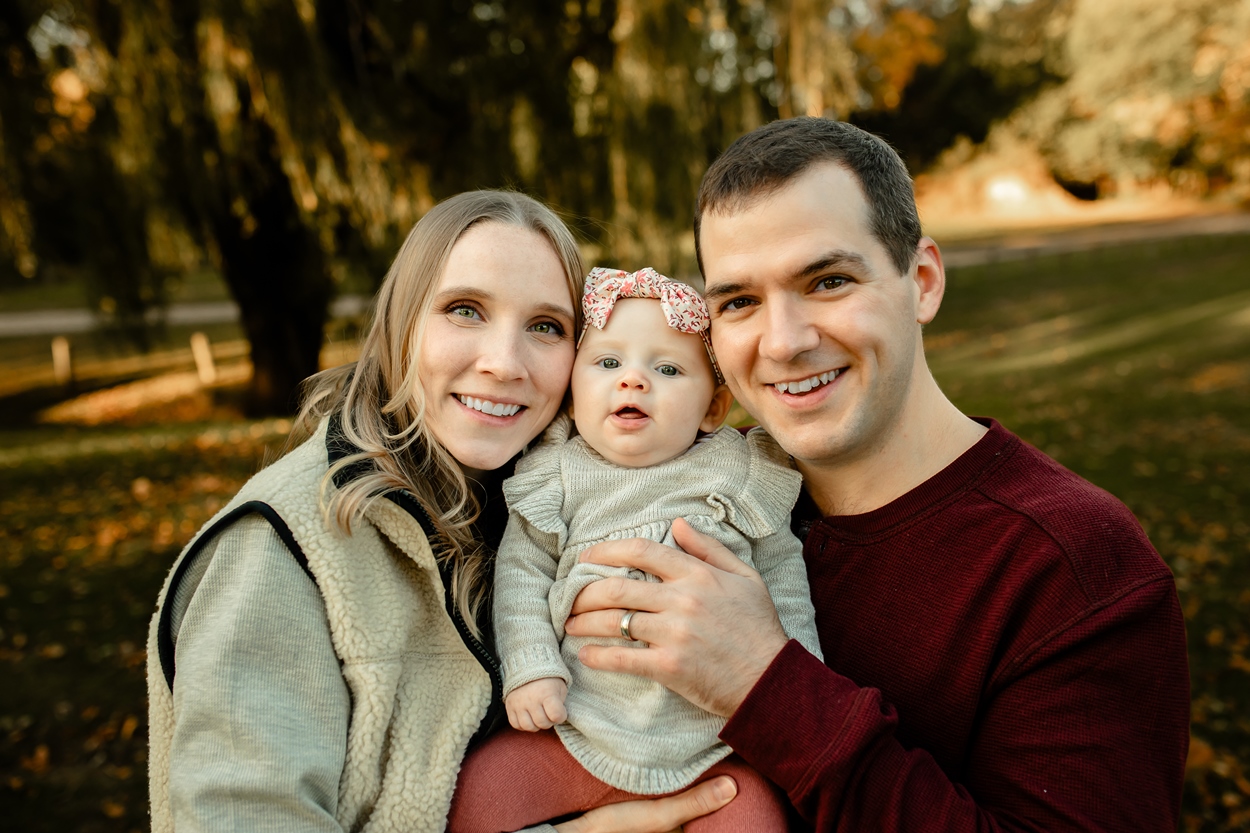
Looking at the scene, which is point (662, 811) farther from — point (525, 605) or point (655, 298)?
point (655, 298)

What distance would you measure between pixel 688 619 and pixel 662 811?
0.40 meters

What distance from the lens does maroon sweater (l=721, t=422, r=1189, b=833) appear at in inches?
62.8

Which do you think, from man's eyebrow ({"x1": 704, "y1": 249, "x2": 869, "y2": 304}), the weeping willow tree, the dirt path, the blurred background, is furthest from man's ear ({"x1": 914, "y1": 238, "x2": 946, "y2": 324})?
the dirt path

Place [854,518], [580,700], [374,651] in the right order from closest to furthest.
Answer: [374,651], [580,700], [854,518]

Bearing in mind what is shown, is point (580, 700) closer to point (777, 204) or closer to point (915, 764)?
point (915, 764)

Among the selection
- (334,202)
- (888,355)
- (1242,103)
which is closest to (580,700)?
(888,355)

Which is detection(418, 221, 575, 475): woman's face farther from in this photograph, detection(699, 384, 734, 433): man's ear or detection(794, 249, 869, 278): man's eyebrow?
detection(794, 249, 869, 278): man's eyebrow

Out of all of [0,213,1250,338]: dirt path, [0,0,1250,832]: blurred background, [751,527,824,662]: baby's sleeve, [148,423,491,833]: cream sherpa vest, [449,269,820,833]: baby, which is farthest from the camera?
[0,213,1250,338]: dirt path

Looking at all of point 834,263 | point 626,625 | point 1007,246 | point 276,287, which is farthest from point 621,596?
point 1007,246

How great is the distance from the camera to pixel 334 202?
5758 mm

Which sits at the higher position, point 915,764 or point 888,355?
point 888,355

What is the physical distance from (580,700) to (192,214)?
219 inches

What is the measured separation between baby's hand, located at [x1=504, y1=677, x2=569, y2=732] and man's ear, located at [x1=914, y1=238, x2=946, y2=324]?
1.20m

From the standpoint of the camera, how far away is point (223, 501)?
277 inches
